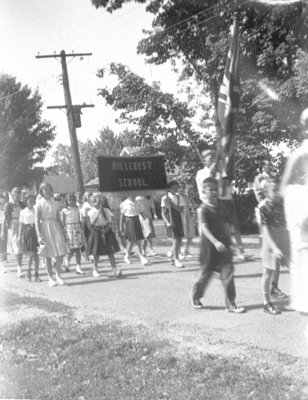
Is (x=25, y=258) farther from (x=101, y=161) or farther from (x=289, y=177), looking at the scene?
(x=289, y=177)

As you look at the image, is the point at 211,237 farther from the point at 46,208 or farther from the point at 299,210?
the point at 46,208

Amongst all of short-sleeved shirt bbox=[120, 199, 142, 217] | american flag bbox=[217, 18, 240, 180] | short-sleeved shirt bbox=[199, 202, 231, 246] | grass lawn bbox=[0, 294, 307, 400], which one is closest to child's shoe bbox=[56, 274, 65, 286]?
short-sleeved shirt bbox=[120, 199, 142, 217]

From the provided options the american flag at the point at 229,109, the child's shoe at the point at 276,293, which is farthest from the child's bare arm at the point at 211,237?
the child's shoe at the point at 276,293

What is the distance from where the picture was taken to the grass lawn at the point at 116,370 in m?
3.44

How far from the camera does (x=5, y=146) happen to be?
2264 millimetres

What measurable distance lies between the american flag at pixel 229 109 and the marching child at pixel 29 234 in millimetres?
7458

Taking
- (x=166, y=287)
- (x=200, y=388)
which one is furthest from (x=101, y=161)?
(x=166, y=287)

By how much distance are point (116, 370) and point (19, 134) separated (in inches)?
87.6

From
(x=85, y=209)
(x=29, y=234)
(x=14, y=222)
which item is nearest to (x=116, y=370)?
(x=29, y=234)

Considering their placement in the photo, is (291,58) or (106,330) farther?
(106,330)

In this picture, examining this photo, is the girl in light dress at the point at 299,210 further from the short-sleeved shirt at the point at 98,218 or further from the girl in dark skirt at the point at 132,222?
the girl in dark skirt at the point at 132,222

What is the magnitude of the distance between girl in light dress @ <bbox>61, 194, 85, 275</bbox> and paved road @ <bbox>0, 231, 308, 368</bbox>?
407 millimetres

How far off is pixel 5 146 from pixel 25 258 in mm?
11200

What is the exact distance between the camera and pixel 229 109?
67.0 inches
